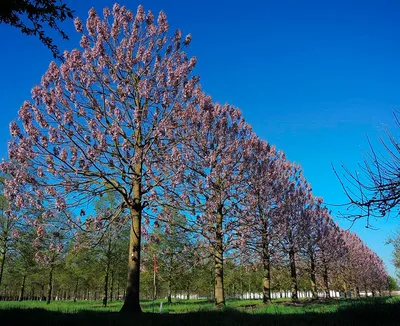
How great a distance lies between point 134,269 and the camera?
11906 mm

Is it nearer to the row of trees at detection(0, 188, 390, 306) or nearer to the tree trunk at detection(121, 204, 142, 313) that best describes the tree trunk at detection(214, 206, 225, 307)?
the row of trees at detection(0, 188, 390, 306)

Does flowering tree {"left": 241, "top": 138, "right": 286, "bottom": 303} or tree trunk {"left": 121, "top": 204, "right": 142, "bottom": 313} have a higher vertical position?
flowering tree {"left": 241, "top": 138, "right": 286, "bottom": 303}

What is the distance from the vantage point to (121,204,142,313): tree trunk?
1131cm

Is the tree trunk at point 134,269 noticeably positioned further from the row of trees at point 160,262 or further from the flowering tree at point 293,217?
the flowering tree at point 293,217

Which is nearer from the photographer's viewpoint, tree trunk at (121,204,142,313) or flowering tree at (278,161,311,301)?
tree trunk at (121,204,142,313)

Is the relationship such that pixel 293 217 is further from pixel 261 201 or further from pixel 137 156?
pixel 137 156

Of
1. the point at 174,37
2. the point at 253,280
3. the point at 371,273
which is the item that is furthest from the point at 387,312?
the point at 371,273

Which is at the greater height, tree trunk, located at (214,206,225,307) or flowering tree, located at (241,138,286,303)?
flowering tree, located at (241,138,286,303)

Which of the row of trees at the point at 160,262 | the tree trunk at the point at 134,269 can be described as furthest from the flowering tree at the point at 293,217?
the tree trunk at the point at 134,269

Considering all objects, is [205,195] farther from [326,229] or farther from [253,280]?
[253,280]

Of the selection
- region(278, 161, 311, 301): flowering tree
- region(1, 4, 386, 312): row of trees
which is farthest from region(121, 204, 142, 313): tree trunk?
region(278, 161, 311, 301): flowering tree

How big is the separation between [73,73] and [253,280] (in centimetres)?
5050

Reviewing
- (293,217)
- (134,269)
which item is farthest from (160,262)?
(134,269)

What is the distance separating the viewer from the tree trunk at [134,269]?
11312 mm
